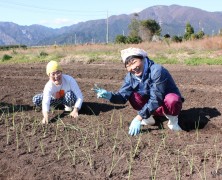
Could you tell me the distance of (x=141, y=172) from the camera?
3021 millimetres

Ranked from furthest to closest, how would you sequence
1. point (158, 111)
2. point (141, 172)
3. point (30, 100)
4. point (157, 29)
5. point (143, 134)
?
point (157, 29) → point (30, 100) → point (158, 111) → point (143, 134) → point (141, 172)

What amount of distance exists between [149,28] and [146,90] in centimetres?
3204

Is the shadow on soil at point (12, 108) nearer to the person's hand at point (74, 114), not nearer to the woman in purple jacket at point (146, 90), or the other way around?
the person's hand at point (74, 114)

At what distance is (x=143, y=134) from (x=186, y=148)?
75 centimetres

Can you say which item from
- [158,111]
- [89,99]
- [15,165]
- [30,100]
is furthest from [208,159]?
[30,100]

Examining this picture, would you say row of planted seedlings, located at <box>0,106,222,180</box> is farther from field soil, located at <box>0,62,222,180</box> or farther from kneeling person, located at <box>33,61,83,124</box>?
kneeling person, located at <box>33,61,83,124</box>

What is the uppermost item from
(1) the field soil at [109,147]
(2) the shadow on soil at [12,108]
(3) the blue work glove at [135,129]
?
(3) the blue work glove at [135,129]

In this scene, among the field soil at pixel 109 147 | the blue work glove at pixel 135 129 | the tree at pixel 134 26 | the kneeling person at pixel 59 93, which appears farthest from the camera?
the tree at pixel 134 26

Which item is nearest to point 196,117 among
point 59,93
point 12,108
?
point 59,93

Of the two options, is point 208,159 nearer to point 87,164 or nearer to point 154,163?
point 154,163

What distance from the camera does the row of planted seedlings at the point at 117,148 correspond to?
10.1ft

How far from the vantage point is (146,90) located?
4.20 m

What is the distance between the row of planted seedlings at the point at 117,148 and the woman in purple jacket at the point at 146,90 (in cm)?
24

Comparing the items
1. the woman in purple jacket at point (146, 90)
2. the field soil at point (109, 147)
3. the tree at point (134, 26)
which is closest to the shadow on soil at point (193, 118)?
the field soil at point (109, 147)
